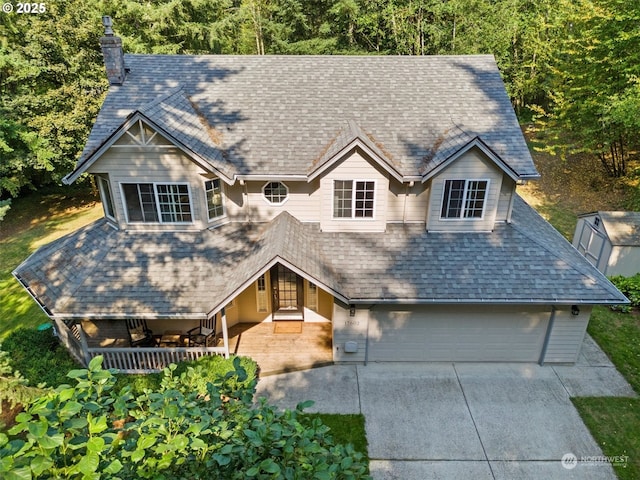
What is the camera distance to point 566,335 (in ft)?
43.3

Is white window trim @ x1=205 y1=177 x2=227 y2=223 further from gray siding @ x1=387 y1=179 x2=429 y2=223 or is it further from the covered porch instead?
gray siding @ x1=387 y1=179 x2=429 y2=223

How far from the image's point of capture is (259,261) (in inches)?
488

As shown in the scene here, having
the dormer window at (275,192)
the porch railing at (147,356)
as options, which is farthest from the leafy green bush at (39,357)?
the dormer window at (275,192)

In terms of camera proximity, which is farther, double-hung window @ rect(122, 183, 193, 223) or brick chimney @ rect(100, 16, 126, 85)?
brick chimney @ rect(100, 16, 126, 85)

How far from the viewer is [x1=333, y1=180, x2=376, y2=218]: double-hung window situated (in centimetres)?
1379

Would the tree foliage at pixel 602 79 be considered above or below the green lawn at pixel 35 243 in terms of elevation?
above

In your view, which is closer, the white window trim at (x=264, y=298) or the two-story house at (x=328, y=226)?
the two-story house at (x=328, y=226)

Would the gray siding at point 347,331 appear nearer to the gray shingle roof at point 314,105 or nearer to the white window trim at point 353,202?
the white window trim at point 353,202

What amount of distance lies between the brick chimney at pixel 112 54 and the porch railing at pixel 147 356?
32.1 ft

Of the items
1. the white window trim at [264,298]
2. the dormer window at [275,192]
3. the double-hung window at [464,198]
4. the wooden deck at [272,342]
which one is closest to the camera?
the double-hung window at [464,198]

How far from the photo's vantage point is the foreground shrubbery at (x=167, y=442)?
306cm

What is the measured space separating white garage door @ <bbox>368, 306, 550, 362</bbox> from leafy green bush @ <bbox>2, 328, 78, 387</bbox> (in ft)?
31.0

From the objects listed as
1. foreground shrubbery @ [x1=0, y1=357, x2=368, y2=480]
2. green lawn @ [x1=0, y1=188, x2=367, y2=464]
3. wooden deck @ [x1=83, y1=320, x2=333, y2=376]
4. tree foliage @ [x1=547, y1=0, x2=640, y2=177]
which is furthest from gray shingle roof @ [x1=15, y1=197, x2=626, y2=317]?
tree foliage @ [x1=547, y1=0, x2=640, y2=177]

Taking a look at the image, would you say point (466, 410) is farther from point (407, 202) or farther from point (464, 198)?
point (407, 202)
